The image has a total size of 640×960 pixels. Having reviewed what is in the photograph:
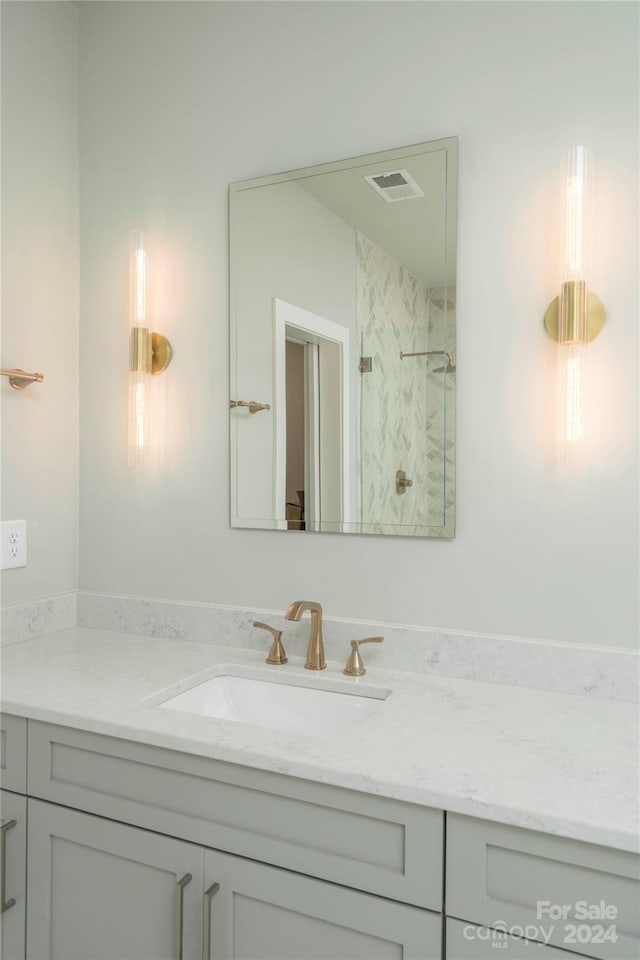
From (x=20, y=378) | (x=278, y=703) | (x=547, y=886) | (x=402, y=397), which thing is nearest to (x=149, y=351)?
(x=20, y=378)

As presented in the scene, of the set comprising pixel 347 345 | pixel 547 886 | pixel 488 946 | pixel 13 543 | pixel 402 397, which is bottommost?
pixel 488 946

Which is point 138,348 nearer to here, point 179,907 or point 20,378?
point 20,378

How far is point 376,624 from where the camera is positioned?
5.34 ft

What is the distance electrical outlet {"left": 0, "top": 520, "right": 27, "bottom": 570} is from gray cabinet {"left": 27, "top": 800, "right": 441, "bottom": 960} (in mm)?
693

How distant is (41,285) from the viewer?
1.92 metres

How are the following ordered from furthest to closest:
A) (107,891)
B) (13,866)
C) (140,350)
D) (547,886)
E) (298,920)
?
(140,350), (13,866), (107,891), (298,920), (547,886)

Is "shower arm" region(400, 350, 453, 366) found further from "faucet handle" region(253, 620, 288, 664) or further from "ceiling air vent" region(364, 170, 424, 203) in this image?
"faucet handle" region(253, 620, 288, 664)

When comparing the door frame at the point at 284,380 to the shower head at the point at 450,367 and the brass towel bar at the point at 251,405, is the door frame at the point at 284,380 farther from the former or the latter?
the shower head at the point at 450,367

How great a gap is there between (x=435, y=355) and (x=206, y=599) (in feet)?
2.97

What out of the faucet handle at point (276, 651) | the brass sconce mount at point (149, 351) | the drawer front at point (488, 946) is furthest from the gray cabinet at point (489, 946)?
the brass sconce mount at point (149, 351)

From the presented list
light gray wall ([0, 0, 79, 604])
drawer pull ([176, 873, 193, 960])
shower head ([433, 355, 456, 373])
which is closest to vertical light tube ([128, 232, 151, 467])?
light gray wall ([0, 0, 79, 604])

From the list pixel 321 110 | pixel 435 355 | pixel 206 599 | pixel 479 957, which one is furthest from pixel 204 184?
pixel 479 957

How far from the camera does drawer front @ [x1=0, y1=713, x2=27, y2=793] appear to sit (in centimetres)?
139

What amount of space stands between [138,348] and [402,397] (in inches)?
31.2
